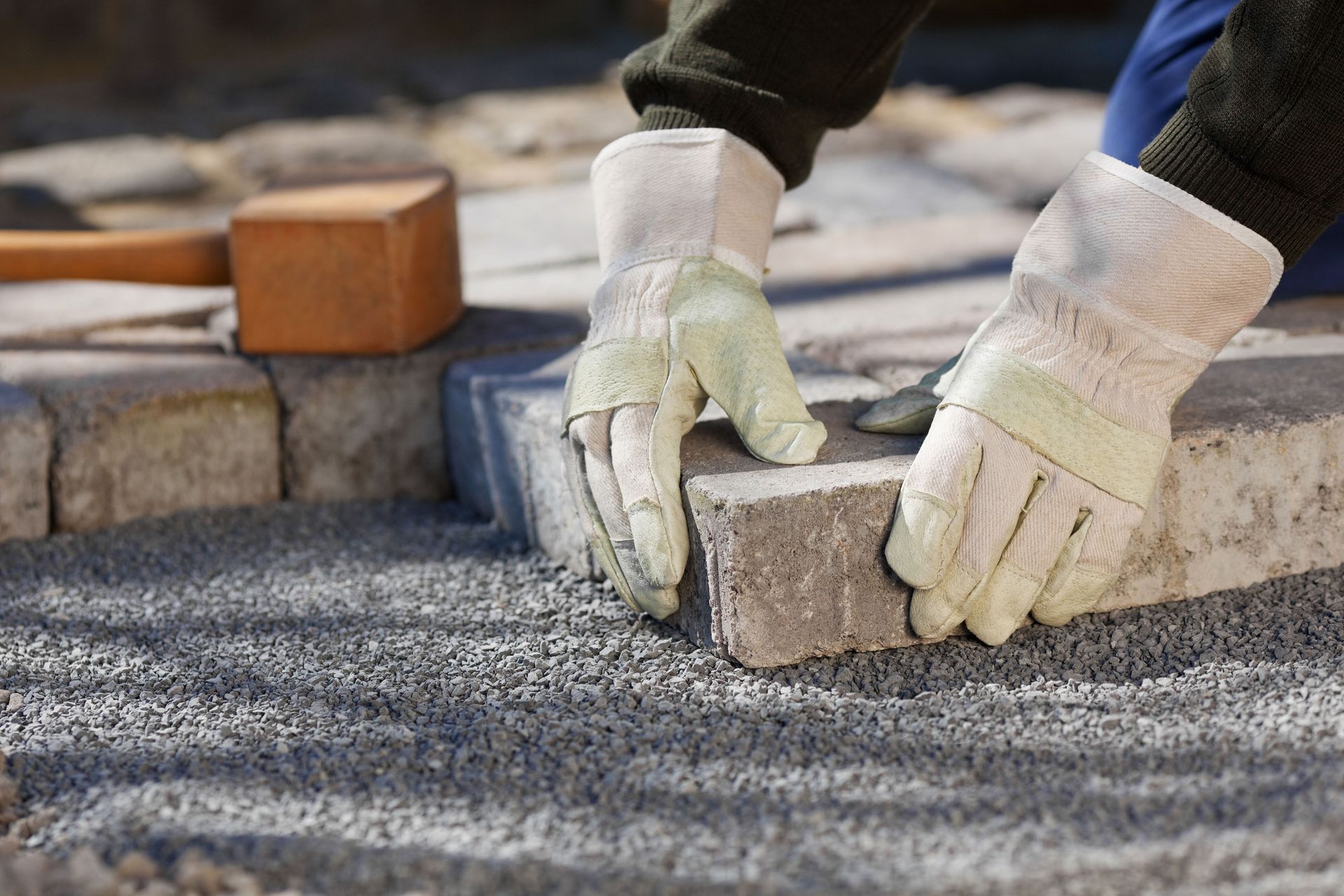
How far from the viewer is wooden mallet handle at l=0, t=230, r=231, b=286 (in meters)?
2.31

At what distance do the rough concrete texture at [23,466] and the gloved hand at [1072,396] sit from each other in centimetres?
135

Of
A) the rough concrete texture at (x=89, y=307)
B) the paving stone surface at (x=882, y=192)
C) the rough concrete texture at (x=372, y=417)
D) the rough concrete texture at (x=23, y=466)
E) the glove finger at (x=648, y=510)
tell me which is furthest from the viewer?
the paving stone surface at (x=882, y=192)

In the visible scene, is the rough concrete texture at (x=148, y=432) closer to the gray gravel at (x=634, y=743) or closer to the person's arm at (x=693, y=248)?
the gray gravel at (x=634, y=743)

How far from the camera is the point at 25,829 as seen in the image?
1358mm

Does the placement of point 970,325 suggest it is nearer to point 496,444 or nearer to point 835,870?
point 496,444

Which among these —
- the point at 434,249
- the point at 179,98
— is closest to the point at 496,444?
the point at 434,249

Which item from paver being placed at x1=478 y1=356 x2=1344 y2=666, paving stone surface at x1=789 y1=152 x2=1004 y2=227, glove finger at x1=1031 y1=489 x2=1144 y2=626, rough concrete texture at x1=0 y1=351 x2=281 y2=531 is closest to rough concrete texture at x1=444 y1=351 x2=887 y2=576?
paver being placed at x1=478 y1=356 x2=1344 y2=666

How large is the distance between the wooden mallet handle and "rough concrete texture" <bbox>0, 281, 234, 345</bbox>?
12 cm

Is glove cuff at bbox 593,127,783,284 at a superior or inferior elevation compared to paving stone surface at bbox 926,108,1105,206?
superior

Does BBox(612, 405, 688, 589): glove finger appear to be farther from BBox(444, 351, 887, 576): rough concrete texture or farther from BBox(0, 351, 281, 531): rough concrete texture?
BBox(0, 351, 281, 531): rough concrete texture

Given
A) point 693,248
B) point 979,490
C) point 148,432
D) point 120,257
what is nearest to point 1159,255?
point 979,490

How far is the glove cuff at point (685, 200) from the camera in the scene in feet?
5.86

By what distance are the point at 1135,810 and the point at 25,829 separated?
108cm

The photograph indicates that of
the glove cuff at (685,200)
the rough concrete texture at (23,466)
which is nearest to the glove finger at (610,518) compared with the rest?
the glove cuff at (685,200)
